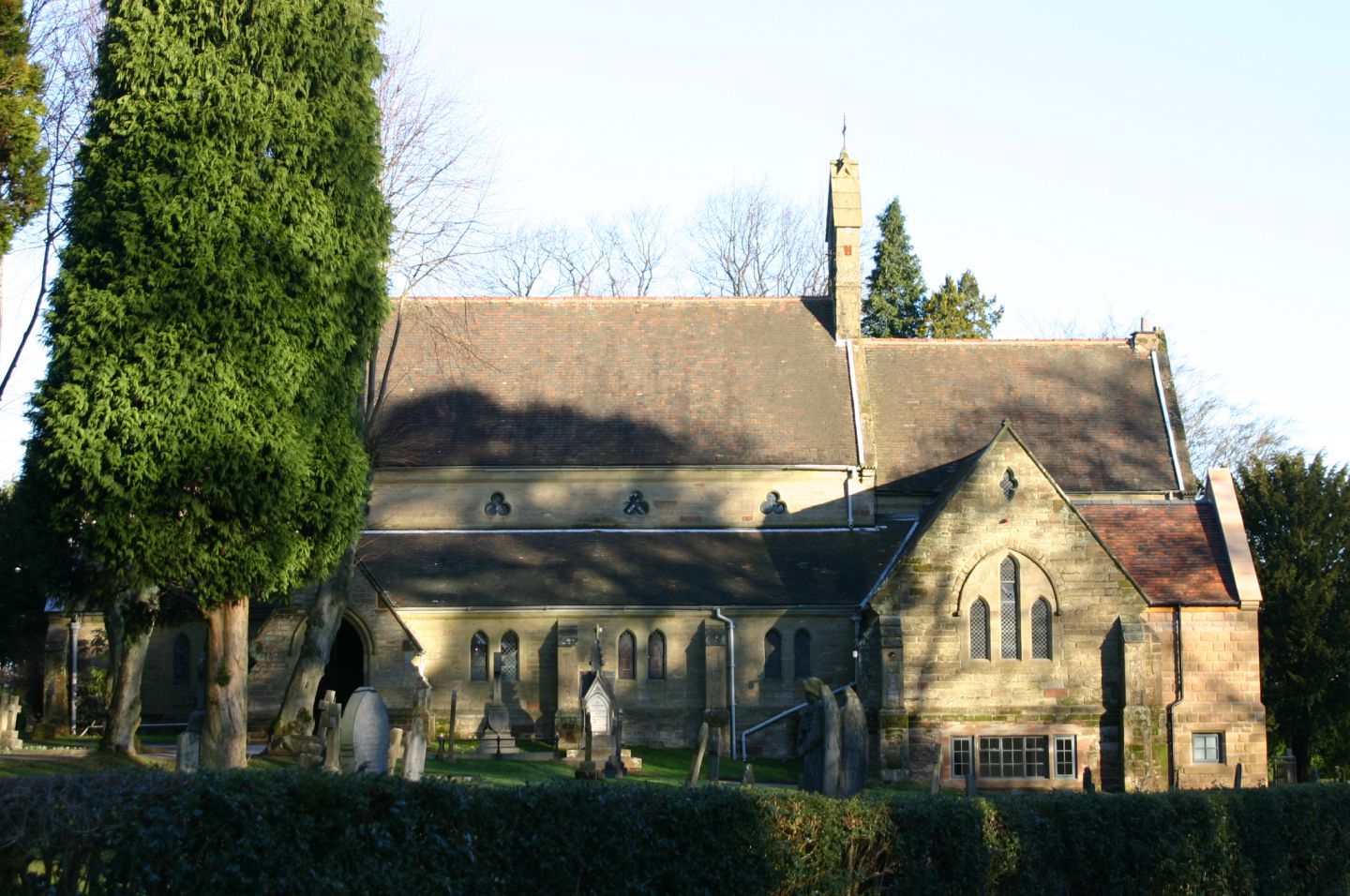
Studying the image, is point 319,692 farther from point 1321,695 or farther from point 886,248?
point 886,248

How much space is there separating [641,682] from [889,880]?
1887cm

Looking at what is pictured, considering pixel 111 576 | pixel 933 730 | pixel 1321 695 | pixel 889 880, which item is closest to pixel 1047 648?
pixel 933 730

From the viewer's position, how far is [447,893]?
13219 mm

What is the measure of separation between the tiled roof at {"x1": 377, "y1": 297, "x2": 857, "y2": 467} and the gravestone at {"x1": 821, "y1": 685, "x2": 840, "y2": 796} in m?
18.9

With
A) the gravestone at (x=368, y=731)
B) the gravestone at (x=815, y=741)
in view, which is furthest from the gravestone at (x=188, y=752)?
the gravestone at (x=815, y=741)

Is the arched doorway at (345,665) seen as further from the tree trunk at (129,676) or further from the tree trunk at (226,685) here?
the tree trunk at (226,685)

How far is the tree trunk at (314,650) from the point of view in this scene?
99.1ft

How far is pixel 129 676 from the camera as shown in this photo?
2603 centimetres

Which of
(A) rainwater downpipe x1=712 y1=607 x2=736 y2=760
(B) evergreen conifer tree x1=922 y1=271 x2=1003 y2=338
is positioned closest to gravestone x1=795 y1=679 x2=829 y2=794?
(A) rainwater downpipe x1=712 y1=607 x2=736 y2=760

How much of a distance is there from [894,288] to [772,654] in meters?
28.5

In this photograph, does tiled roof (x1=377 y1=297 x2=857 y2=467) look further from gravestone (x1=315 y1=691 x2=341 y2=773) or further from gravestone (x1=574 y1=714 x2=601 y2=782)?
gravestone (x1=315 y1=691 x2=341 y2=773)

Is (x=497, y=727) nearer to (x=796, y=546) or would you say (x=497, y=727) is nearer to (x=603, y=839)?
(x=796, y=546)

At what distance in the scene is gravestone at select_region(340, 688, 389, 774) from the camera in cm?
2052

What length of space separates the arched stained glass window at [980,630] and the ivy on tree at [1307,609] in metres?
8.30
